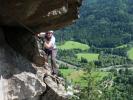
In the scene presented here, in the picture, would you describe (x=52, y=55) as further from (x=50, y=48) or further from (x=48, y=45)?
(x=48, y=45)

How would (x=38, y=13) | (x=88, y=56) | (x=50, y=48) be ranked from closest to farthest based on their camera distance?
(x=38, y=13)
(x=50, y=48)
(x=88, y=56)

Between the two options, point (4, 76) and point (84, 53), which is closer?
point (4, 76)

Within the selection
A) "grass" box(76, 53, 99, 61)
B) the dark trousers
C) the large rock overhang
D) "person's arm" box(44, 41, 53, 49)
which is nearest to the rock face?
the large rock overhang

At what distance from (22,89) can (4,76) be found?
28.2 inches

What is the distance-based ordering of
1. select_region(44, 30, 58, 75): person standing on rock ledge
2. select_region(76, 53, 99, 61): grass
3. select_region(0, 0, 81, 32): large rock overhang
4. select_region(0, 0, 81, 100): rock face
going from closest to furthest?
Result: select_region(0, 0, 81, 32): large rock overhang, select_region(0, 0, 81, 100): rock face, select_region(44, 30, 58, 75): person standing on rock ledge, select_region(76, 53, 99, 61): grass

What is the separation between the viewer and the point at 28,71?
45.5 ft

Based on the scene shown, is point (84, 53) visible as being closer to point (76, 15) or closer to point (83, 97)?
point (83, 97)

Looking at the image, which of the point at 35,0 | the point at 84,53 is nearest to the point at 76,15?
the point at 35,0

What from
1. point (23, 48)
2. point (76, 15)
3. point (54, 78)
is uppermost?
point (76, 15)

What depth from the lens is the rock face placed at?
1276cm

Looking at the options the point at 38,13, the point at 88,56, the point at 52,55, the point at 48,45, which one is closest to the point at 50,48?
the point at 48,45

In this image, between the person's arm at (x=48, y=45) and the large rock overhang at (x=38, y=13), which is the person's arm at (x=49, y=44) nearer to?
the person's arm at (x=48, y=45)

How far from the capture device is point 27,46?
47.5 feet

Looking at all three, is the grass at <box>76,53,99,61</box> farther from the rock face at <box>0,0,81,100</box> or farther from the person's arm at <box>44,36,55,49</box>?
the rock face at <box>0,0,81,100</box>
